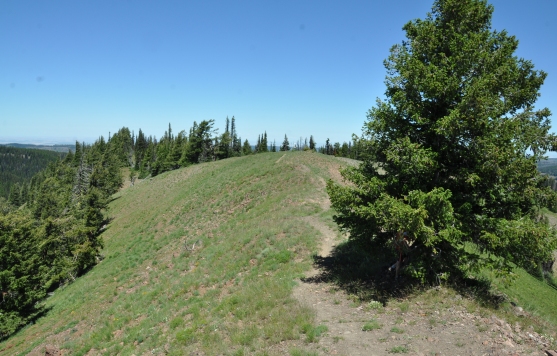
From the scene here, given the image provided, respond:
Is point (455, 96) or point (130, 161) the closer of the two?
point (455, 96)

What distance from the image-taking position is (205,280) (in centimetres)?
1731

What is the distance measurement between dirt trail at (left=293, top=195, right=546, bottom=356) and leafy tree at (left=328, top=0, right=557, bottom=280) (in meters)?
1.40

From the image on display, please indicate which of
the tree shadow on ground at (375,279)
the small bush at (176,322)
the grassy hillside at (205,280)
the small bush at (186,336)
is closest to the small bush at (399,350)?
the grassy hillside at (205,280)

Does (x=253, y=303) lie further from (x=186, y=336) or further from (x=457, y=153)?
(x=457, y=153)

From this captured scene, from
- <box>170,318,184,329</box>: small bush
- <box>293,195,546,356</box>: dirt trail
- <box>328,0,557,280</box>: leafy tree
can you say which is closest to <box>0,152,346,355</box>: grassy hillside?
<box>170,318,184,329</box>: small bush

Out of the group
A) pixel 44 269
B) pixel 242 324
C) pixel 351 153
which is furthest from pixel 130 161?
pixel 242 324

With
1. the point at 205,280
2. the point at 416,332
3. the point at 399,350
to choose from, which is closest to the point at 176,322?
the point at 205,280

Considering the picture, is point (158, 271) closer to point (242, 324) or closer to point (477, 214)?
point (242, 324)

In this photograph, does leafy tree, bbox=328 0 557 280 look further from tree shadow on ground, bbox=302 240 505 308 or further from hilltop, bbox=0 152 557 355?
hilltop, bbox=0 152 557 355

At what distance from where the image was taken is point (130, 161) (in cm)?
14088

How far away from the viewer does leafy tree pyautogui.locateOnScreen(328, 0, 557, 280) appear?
9781mm

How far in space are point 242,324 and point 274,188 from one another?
2055cm

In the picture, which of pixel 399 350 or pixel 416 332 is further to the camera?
pixel 416 332

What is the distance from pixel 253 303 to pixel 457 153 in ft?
31.5
